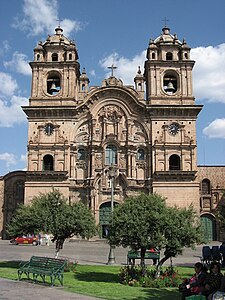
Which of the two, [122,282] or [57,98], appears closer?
[122,282]

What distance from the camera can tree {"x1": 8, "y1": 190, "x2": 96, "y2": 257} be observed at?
2112cm

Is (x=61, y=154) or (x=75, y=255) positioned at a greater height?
(x=61, y=154)

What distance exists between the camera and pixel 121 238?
56.6 feet

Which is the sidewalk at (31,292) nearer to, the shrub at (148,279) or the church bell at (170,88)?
the shrub at (148,279)

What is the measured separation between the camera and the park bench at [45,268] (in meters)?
15.2

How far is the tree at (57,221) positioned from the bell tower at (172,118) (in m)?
21.8

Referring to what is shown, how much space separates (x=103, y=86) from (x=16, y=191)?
52.6 feet

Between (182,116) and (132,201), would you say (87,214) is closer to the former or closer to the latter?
(132,201)

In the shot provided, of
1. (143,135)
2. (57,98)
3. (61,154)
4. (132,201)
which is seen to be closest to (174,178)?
(143,135)

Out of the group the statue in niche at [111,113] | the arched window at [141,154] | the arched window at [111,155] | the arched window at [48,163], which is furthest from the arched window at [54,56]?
the arched window at [141,154]

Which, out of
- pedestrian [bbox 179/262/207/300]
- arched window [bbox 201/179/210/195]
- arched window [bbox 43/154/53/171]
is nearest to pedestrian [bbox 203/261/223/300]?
pedestrian [bbox 179/262/207/300]

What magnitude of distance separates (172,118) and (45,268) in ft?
103

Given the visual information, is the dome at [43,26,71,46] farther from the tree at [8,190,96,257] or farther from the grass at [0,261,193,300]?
the grass at [0,261,193,300]

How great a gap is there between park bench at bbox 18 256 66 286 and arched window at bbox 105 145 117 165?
91.9 feet
